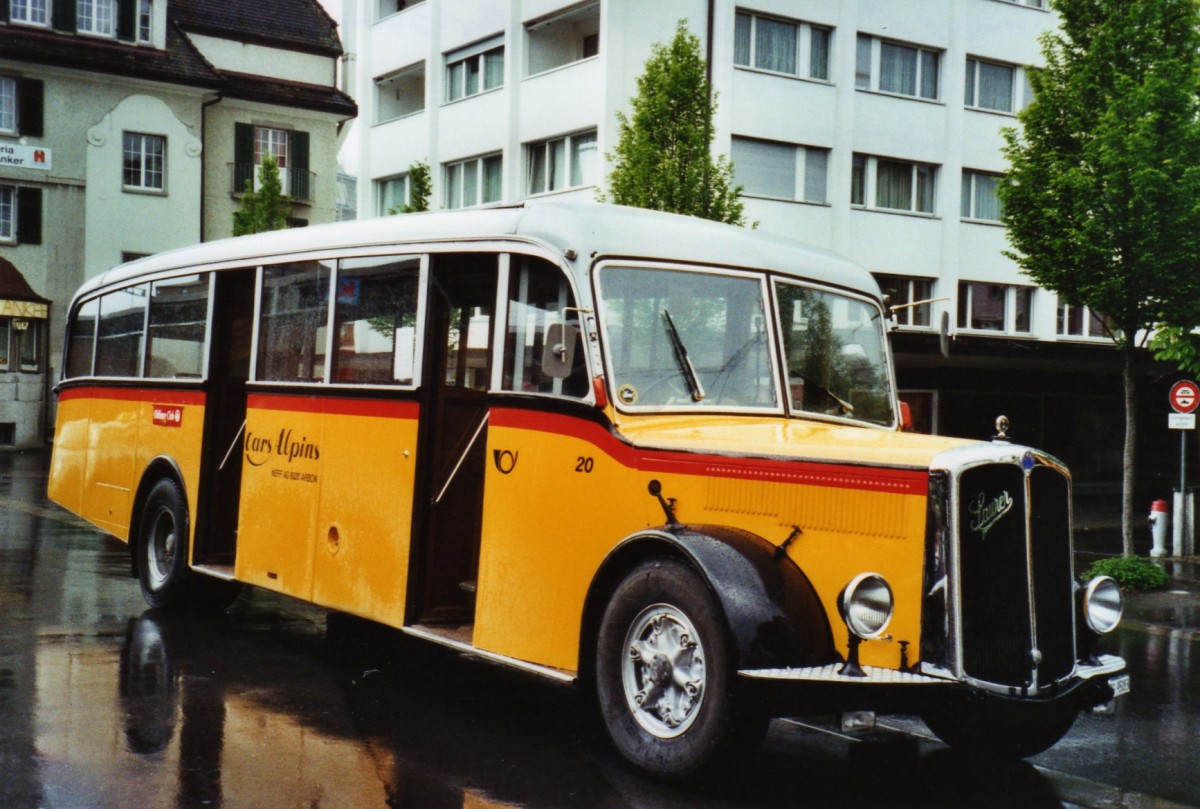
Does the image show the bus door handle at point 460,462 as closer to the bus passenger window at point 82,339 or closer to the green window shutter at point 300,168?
the bus passenger window at point 82,339

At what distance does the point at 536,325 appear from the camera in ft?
23.3

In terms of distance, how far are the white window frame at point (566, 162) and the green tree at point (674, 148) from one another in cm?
853

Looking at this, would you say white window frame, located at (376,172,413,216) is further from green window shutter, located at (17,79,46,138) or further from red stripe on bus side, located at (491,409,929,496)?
red stripe on bus side, located at (491,409,929,496)

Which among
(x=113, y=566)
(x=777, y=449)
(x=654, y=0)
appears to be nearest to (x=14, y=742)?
(x=777, y=449)

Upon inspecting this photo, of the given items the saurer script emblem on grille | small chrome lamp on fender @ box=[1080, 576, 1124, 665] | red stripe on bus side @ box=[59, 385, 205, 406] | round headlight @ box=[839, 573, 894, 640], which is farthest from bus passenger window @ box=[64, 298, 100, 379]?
small chrome lamp on fender @ box=[1080, 576, 1124, 665]

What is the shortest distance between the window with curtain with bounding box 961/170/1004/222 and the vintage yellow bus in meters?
27.3

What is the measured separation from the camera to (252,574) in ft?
30.8

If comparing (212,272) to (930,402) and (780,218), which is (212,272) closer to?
(780,218)

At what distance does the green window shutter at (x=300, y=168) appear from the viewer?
41406mm

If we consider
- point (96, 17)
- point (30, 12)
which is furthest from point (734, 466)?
point (96, 17)

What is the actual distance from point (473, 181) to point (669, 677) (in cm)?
2921

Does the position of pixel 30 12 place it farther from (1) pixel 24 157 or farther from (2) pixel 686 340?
(2) pixel 686 340

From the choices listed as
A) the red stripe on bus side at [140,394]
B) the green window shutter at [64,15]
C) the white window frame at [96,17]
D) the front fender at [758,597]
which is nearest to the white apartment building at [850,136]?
the white window frame at [96,17]

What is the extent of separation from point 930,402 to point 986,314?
14.7ft
